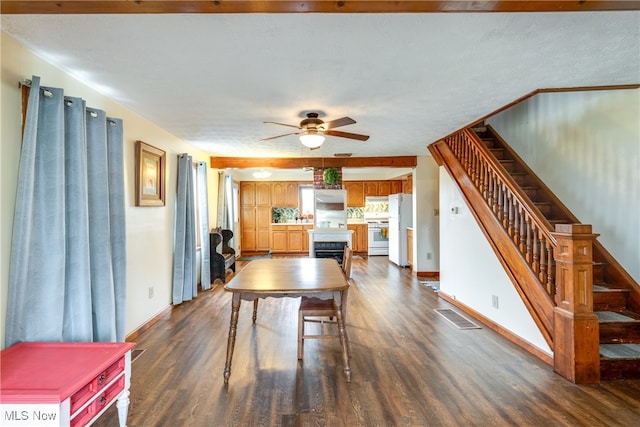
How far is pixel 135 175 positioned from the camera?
3170 millimetres

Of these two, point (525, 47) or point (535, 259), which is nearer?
point (525, 47)

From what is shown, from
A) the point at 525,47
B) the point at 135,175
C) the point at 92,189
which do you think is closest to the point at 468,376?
the point at 525,47

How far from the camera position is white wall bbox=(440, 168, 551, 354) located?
294 centimetres

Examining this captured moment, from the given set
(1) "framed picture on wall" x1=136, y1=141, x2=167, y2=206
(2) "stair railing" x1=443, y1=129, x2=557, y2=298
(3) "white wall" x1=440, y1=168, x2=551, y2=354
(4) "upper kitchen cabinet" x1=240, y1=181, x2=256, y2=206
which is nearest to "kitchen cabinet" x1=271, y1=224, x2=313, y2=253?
(4) "upper kitchen cabinet" x1=240, y1=181, x2=256, y2=206

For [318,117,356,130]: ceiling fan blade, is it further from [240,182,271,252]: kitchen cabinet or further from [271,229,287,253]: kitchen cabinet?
[240,182,271,252]: kitchen cabinet

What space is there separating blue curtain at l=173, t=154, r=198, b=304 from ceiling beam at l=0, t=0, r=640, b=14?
9.37 ft

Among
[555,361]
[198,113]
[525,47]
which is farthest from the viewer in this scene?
[198,113]

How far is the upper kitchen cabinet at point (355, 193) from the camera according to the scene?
8836 millimetres

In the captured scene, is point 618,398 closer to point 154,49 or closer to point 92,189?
point 154,49

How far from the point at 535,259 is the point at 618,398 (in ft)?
3.46

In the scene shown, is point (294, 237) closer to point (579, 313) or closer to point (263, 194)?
point (263, 194)

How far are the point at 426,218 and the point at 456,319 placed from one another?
Result: 8.26ft

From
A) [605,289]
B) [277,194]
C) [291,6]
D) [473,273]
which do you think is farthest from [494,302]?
[277,194]

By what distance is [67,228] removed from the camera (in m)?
2.01
